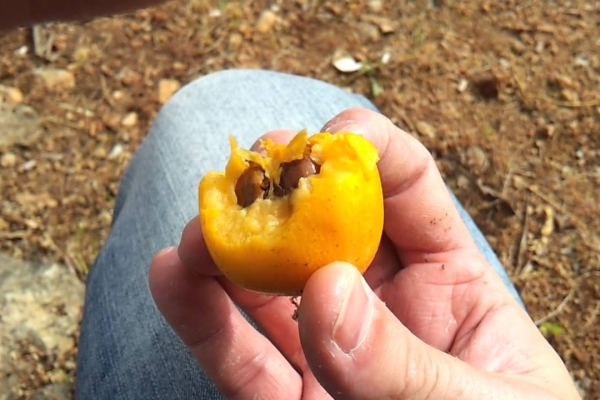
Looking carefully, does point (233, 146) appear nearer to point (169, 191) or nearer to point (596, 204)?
point (169, 191)

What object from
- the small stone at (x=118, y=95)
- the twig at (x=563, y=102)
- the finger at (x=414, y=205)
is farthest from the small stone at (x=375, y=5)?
the finger at (x=414, y=205)

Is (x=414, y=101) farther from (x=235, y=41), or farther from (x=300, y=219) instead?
(x=300, y=219)

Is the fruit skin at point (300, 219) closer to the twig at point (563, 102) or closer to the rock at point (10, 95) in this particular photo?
the twig at point (563, 102)

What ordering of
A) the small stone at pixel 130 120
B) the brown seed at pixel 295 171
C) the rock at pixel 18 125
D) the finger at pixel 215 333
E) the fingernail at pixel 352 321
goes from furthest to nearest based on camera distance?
the small stone at pixel 130 120, the rock at pixel 18 125, the finger at pixel 215 333, the brown seed at pixel 295 171, the fingernail at pixel 352 321

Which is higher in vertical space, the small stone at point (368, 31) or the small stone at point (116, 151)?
the small stone at point (368, 31)

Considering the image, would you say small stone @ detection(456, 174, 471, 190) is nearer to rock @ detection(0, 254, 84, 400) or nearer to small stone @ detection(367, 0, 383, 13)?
small stone @ detection(367, 0, 383, 13)

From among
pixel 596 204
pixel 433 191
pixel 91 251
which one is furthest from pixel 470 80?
pixel 91 251
